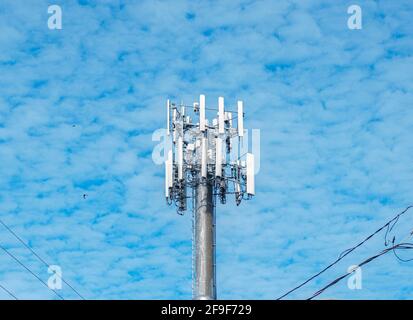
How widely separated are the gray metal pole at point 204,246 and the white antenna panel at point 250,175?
8.59ft

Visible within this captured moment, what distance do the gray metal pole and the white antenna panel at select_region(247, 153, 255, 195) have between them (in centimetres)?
262

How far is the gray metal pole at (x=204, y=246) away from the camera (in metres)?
50.3

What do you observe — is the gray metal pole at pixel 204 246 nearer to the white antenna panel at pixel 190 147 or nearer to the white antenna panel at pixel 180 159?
the white antenna panel at pixel 180 159

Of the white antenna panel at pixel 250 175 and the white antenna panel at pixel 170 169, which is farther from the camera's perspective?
the white antenna panel at pixel 250 175

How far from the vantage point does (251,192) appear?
53.4 meters

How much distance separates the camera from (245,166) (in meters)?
54.3

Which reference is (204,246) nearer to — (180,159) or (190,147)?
(180,159)
